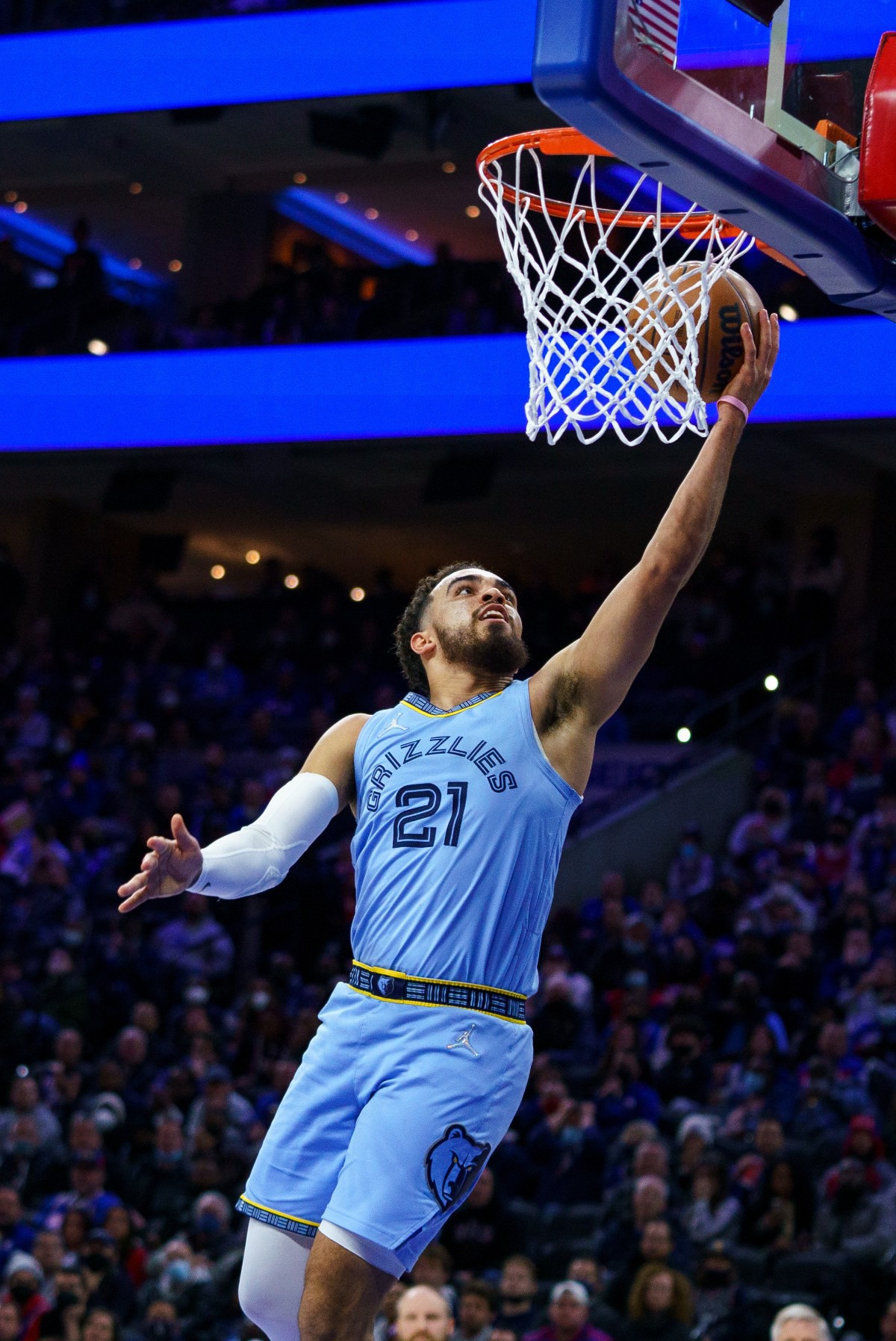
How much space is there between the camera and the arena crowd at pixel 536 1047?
8.87m

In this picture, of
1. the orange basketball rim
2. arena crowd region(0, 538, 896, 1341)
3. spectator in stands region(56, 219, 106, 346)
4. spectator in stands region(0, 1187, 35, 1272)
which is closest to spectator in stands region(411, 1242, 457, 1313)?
arena crowd region(0, 538, 896, 1341)

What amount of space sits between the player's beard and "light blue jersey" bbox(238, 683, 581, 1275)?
0.18 m

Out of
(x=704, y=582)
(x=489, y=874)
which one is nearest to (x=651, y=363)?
(x=489, y=874)

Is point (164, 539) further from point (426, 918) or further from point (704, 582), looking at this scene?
point (426, 918)

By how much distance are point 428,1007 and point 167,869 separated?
0.66 meters

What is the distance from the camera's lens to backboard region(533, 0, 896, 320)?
3430 millimetres

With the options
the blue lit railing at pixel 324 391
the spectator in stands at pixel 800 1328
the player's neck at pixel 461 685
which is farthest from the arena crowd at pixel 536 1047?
the player's neck at pixel 461 685

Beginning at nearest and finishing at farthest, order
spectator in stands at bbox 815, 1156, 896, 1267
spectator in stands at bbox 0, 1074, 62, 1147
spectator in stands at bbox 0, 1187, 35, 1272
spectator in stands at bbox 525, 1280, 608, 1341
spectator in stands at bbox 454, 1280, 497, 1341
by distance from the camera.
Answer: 1. spectator in stands at bbox 525, 1280, 608, 1341
2. spectator in stands at bbox 454, 1280, 497, 1341
3. spectator in stands at bbox 815, 1156, 896, 1267
4. spectator in stands at bbox 0, 1187, 35, 1272
5. spectator in stands at bbox 0, 1074, 62, 1147

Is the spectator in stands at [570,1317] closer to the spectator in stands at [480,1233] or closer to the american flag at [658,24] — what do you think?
the spectator in stands at [480,1233]

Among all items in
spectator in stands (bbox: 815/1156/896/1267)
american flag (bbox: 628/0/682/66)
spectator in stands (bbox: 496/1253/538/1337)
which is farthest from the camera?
spectator in stands (bbox: 815/1156/896/1267)

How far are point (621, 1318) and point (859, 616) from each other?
35.2 ft

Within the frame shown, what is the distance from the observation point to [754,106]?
13.2ft

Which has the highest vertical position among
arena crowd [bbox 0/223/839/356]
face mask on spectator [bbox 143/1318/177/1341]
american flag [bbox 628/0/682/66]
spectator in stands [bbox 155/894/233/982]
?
arena crowd [bbox 0/223/839/356]

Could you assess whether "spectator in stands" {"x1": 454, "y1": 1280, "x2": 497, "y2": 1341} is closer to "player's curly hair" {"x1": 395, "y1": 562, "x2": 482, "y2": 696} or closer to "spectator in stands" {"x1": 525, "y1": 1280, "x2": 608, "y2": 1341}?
"spectator in stands" {"x1": 525, "y1": 1280, "x2": 608, "y2": 1341}
